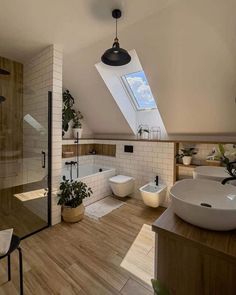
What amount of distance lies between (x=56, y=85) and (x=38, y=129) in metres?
0.75

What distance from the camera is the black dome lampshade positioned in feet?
5.40

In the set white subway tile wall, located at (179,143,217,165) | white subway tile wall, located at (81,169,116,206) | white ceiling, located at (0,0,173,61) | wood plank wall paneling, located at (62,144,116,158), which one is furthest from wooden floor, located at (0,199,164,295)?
white ceiling, located at (0,0,173,61)

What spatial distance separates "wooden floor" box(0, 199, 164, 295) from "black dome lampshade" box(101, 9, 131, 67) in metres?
2.09

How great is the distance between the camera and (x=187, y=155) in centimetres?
295

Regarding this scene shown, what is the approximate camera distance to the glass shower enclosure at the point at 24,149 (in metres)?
2.54

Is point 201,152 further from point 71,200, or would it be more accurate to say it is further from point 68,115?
point 68,115

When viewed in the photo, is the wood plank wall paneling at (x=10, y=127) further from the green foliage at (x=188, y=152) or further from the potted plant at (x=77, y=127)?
the green foliage at (x=188, y=152)

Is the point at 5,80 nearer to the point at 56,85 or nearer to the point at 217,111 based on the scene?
the point at 56,85

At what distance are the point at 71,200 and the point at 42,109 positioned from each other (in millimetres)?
1454

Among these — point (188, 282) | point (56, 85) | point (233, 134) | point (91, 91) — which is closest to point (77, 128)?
point (91, 91)

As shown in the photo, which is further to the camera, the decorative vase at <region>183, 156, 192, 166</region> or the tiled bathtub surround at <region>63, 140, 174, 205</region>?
the tiled bathtub surround at <region>63, 140, 174, 205</region>

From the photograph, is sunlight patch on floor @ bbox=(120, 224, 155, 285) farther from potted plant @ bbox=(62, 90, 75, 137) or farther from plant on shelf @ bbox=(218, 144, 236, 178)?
potted plant @ bbox=(62, 90, 75, 137)

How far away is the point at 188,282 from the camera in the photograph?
33.8 inches

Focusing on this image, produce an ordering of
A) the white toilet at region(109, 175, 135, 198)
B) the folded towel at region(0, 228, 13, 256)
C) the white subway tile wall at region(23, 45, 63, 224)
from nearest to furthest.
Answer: the folded towel at region(0, 228, 13, 256)
the white subway tile wall at region(23, 45, 63, 224)
the white toilet at region(109, 175, 135, 198)
